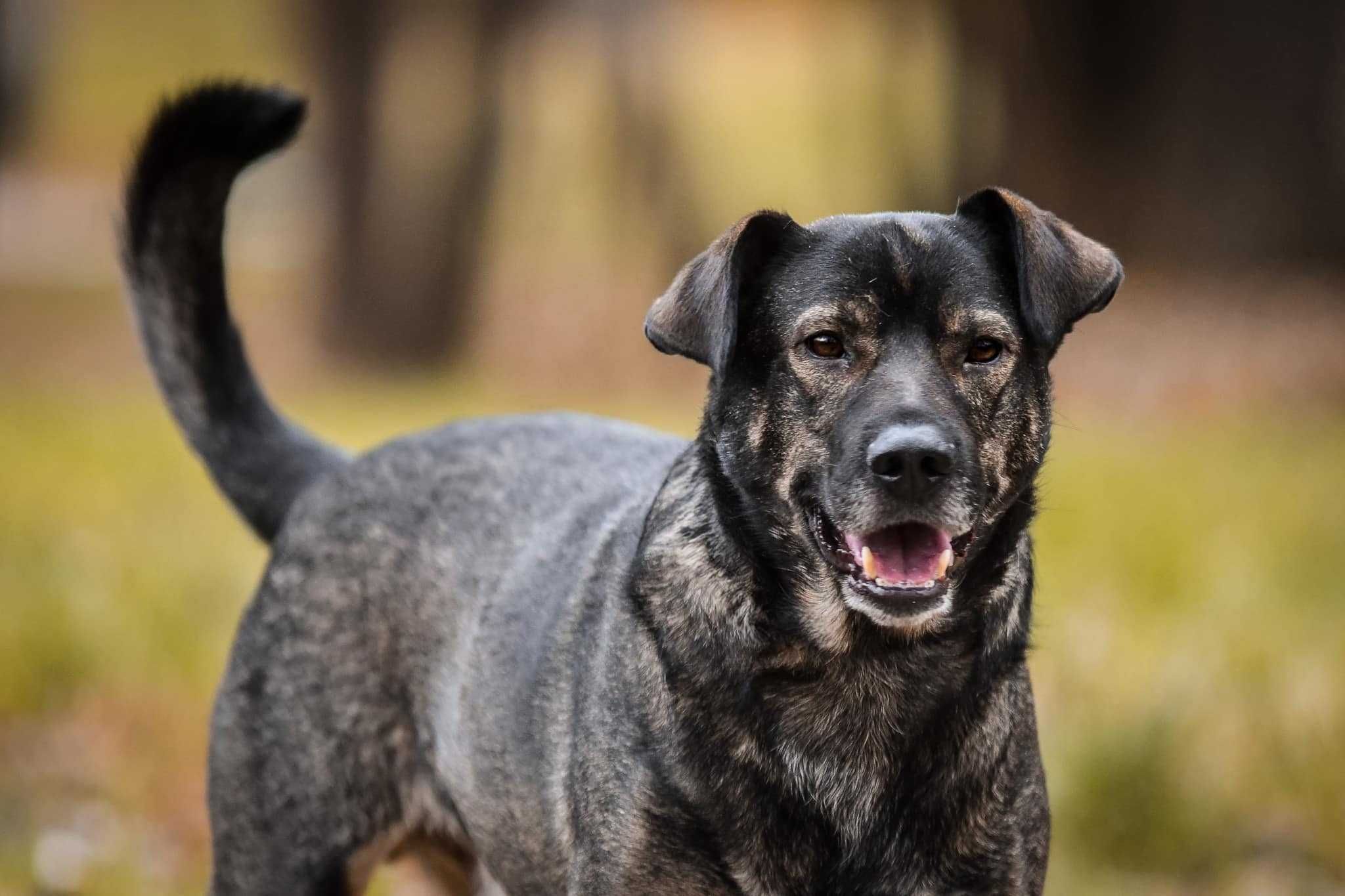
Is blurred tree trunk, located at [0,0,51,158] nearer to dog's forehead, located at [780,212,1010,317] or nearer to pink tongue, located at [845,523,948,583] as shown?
dog's forehead, located at [780,212,1010,317]

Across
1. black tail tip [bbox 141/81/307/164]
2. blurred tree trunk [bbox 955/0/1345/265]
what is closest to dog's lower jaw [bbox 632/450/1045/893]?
black tail tip [bbox 141/81/307/164]

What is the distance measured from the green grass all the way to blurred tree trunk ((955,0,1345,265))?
3.83 metres

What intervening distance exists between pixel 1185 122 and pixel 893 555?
1176cm

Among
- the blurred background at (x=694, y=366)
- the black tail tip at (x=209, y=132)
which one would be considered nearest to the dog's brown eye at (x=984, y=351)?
the black tail tip at (x=209, y=132)

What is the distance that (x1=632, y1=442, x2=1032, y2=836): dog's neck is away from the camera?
345 centimetres

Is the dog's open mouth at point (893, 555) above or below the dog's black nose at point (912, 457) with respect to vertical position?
below

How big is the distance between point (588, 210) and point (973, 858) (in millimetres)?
18302

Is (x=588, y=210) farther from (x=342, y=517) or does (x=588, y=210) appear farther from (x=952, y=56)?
(x=342, y=517)

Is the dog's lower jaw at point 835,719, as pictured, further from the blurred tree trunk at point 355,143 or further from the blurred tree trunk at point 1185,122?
the blurred tree trunk at point 355,143

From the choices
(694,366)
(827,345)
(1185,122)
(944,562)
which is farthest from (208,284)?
(1185,122)

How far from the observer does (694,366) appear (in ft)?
50.3

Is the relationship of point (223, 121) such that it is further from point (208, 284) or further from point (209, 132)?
point (208, 284)

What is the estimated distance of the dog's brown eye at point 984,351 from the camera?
348 centimetres

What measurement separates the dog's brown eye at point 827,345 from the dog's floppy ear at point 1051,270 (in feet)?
1.24
